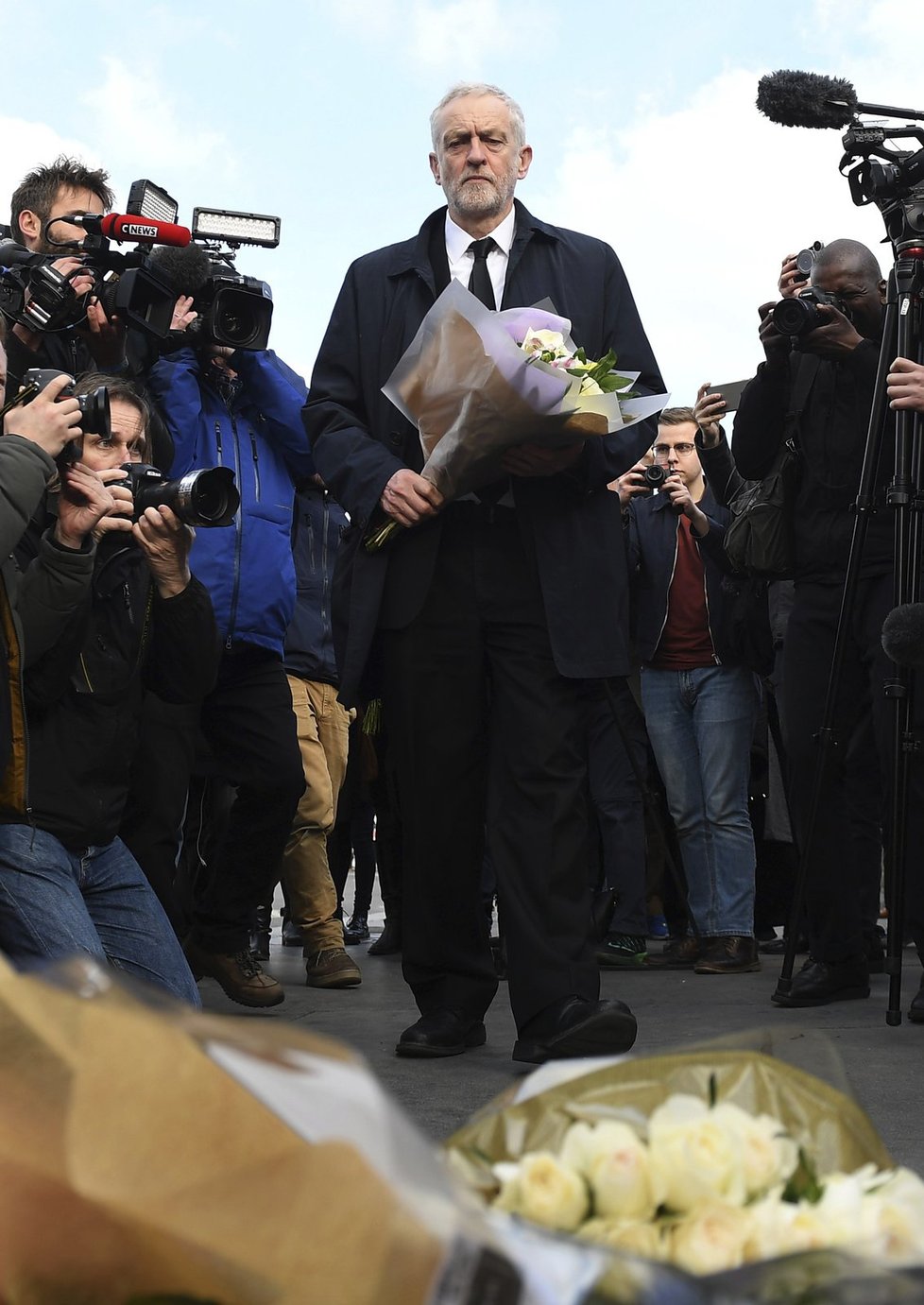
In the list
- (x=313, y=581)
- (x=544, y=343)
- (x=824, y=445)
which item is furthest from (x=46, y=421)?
(x=313, y=581)

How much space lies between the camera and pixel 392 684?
4020 mm

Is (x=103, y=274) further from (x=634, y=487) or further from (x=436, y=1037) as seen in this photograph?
(x=634, y=487)

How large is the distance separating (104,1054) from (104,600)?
2881 millimetres

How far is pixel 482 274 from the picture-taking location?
4121mm

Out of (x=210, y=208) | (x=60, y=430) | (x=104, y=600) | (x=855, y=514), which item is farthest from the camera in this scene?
(x=210, y=208)

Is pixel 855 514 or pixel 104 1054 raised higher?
pixel 855 514

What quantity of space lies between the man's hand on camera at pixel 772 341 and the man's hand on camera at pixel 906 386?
1.47 ft

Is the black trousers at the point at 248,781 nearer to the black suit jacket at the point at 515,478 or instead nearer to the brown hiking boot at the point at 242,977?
the brown hiking boot at the point at 242,977

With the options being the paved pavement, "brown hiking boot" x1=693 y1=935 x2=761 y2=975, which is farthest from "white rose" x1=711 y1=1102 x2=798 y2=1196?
"brown hiking boot" x1=693 y1=935 x2=761 y2=975

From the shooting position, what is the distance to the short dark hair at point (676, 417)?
7.09 meters

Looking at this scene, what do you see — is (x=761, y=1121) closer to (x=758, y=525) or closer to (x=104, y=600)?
(x=104, y=600)

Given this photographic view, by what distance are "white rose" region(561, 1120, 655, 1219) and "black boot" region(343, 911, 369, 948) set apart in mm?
7345

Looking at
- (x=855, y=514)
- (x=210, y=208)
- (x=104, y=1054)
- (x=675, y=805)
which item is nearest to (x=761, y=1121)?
(x=104, y=1054)

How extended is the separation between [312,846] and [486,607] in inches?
83.8
